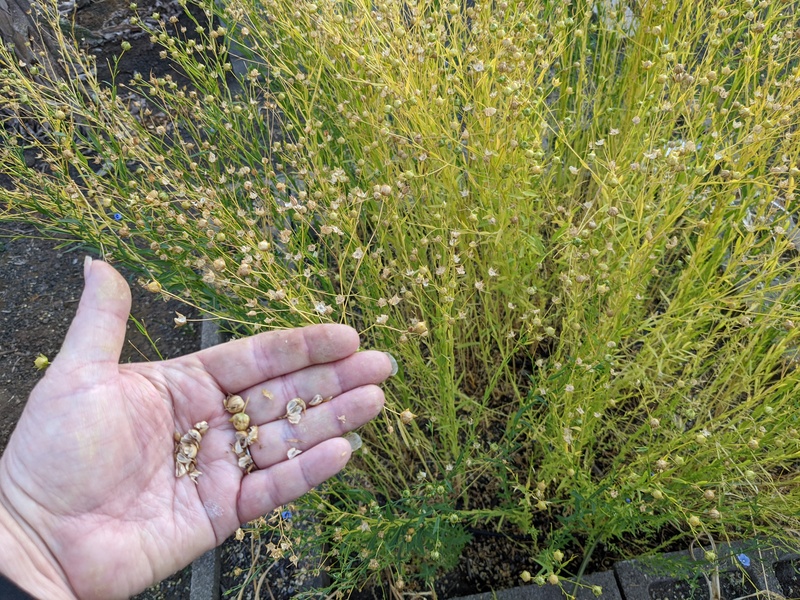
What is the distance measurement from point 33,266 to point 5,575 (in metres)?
2.62

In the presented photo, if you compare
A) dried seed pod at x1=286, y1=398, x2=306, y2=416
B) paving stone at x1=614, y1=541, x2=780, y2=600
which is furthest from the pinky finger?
paving stone at x1=614, y1=541, x2=780, y2=600

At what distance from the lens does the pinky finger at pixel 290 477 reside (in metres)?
1.45

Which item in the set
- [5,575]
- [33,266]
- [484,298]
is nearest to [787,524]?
[484,298]

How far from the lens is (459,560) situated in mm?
1931

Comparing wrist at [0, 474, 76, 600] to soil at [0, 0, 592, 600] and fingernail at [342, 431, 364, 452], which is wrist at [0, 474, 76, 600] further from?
fingernail at [342, 431, 364, 452]

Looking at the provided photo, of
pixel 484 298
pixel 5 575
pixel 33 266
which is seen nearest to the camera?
pixel 5 575

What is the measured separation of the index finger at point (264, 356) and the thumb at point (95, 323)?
0.90 feet

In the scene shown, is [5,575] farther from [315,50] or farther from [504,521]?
[315,50]

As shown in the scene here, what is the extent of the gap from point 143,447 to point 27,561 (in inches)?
13.0

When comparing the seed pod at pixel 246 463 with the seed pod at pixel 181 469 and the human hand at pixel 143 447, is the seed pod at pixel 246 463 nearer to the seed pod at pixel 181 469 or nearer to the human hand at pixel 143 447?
the human hand at pixel 143 447

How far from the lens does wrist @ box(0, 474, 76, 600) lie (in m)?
1.22

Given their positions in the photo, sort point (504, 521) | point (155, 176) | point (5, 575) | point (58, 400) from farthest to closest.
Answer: point (504, 521)
point (155, 176)
point (58, 400)
point (5, 575)

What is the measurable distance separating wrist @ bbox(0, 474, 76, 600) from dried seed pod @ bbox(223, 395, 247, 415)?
1.69 ft

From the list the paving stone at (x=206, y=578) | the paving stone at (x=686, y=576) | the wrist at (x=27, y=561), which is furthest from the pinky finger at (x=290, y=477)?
the paving stone at (x=686, y=576)
